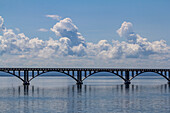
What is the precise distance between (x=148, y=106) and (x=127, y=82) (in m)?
67.4

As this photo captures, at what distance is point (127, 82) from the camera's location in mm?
125562

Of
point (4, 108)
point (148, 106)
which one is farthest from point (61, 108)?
point (148, 106)

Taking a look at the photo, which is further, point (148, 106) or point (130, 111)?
point (148, 106)

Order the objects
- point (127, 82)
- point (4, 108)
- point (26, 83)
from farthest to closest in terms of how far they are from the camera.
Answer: point (127, 82) < point (26, 83) < point (4, 108)

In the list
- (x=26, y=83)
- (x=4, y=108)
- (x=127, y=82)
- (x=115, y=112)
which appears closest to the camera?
(x=115, y=112)

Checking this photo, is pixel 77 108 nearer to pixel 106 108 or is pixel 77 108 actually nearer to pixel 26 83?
pixel 106 108

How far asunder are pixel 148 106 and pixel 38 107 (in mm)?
19991

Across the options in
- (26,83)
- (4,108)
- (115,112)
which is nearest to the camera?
(115,112)

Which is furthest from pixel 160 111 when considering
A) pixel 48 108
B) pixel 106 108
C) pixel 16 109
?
pixel 16 109

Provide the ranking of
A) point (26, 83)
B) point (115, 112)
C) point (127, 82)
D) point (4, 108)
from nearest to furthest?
point (115, 112), point (4, 108), point (26, 83), point (127, 82)

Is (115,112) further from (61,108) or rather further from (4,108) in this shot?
(4,108)

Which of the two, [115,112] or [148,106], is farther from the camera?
[148,106]

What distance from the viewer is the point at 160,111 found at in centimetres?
5234

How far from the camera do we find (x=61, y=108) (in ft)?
182
